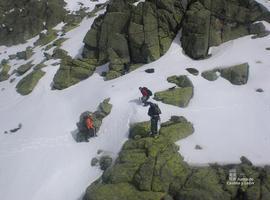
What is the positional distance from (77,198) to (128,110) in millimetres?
8193

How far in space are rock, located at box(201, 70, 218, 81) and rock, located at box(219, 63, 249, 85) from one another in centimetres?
68

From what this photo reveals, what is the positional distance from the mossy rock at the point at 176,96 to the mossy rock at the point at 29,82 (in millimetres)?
13590

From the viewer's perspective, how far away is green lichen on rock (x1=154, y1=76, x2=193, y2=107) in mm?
29891

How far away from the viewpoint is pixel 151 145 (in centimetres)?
2525

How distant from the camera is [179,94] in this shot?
3053 centimetres

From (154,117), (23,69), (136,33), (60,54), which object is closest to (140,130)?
(154,117)

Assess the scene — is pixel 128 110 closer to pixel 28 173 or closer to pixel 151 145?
pixel 151 145

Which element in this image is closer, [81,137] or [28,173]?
[28,173]

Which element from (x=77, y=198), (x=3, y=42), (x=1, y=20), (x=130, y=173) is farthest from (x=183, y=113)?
(x=1, y=20)

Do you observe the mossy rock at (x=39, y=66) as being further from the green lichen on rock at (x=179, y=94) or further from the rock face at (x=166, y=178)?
the rock face at (x=166, y=178)

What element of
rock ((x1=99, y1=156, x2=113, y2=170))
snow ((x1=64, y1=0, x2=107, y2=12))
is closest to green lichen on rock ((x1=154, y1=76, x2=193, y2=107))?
rock ((x1=99, y1=156, x2=113, y2=170))

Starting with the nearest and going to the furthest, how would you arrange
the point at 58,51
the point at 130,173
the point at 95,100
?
the point at 130,173 → the point at 95,100 → the point at 58,51

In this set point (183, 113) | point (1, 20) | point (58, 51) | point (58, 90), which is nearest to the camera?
point (183, 113)

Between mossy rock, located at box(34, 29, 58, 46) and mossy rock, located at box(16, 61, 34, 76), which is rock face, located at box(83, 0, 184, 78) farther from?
mossy rock, located at box(34, 29, 58, 46)
